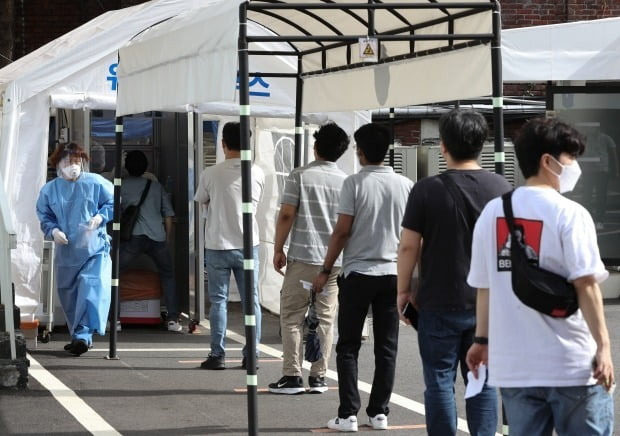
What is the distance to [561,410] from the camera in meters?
4.29

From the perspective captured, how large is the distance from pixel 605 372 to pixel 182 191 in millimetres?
8736

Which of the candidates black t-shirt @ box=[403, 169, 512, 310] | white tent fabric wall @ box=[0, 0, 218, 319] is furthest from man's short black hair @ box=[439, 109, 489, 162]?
white tent fabric wall @ box=[0, 0, 218, 319]

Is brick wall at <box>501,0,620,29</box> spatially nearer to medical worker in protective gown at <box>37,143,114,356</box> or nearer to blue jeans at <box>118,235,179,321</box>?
blue jeans at <box>118,235,179,321</box>

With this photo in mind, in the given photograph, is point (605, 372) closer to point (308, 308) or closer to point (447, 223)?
point (447, 223)

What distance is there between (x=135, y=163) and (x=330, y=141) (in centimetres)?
434

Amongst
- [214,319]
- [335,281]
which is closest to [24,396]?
[214,319]

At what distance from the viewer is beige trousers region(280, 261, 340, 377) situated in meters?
8.39

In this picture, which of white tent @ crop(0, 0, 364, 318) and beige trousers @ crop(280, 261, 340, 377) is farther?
white tent @ crop(0, 0, 364, 318)

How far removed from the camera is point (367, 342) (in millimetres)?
11469

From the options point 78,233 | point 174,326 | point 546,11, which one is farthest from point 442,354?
point 546,11

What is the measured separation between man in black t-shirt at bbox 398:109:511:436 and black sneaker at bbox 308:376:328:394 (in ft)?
9.54

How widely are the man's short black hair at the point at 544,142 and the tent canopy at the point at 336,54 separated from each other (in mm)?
2182

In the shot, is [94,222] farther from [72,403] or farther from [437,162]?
Result: [437,162]

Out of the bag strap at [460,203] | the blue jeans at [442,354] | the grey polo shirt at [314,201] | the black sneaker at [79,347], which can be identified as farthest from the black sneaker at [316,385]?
the bag strap at [460,203]
